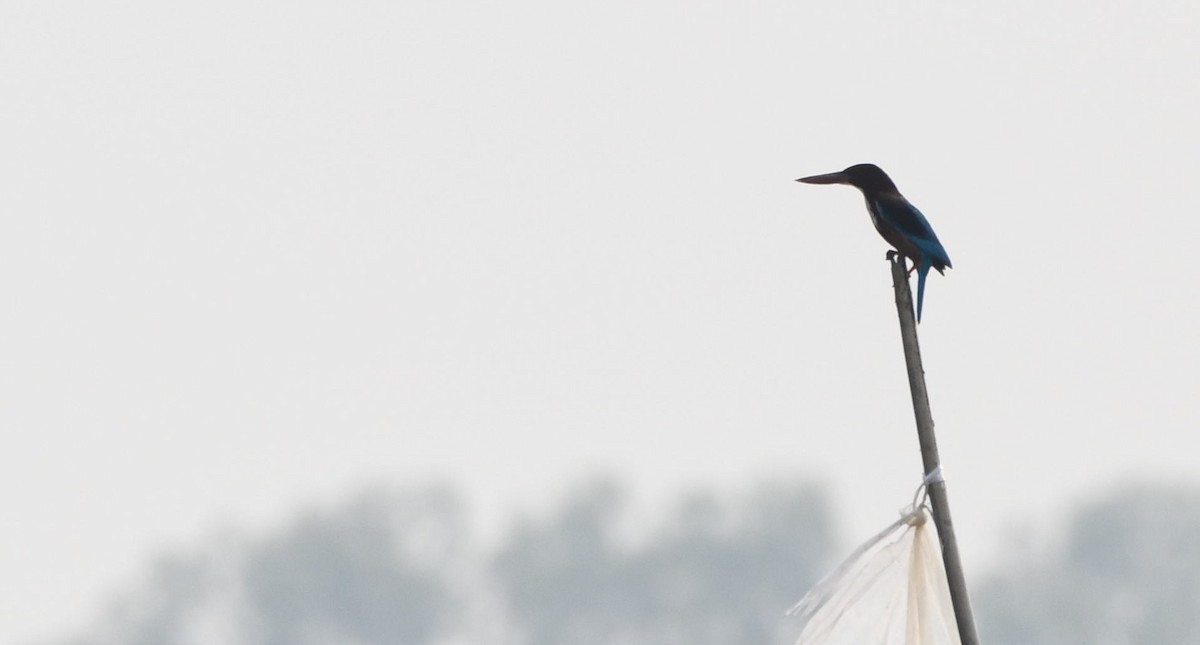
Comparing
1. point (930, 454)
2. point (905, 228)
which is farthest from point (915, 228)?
point (930, 454)

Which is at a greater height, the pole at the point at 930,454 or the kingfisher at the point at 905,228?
the kingfisher at the point at 905,228

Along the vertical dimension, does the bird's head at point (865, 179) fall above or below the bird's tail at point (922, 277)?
above

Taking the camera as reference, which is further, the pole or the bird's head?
the bird's head

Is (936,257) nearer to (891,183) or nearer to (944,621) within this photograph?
(891,183)

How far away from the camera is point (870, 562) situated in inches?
493

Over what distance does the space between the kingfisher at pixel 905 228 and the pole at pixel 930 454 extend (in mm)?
75

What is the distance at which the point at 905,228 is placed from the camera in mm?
12031

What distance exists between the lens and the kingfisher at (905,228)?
12.0 meters

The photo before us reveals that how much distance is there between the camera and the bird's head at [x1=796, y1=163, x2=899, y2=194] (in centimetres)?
1232

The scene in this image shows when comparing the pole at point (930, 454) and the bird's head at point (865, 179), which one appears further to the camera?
the bird's head at point (865, 179)

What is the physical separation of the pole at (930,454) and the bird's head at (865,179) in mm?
439

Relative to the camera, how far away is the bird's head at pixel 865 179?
485 inches

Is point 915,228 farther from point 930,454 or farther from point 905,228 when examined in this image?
point 930,454

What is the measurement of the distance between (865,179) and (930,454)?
60.2 inches
